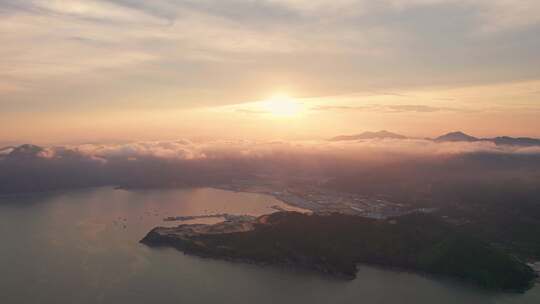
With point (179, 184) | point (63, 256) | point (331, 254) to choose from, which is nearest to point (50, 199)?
point (179, 184)

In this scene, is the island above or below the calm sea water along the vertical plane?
above

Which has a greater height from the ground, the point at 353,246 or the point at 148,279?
the point at 353,246

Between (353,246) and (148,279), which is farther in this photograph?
(353,246)

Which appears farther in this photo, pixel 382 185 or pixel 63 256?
pixel 382 185

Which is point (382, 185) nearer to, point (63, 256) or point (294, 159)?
point (294, 159)

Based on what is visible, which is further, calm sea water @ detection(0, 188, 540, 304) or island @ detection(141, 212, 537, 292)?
island @ detection(141, 212, 537, 292)
